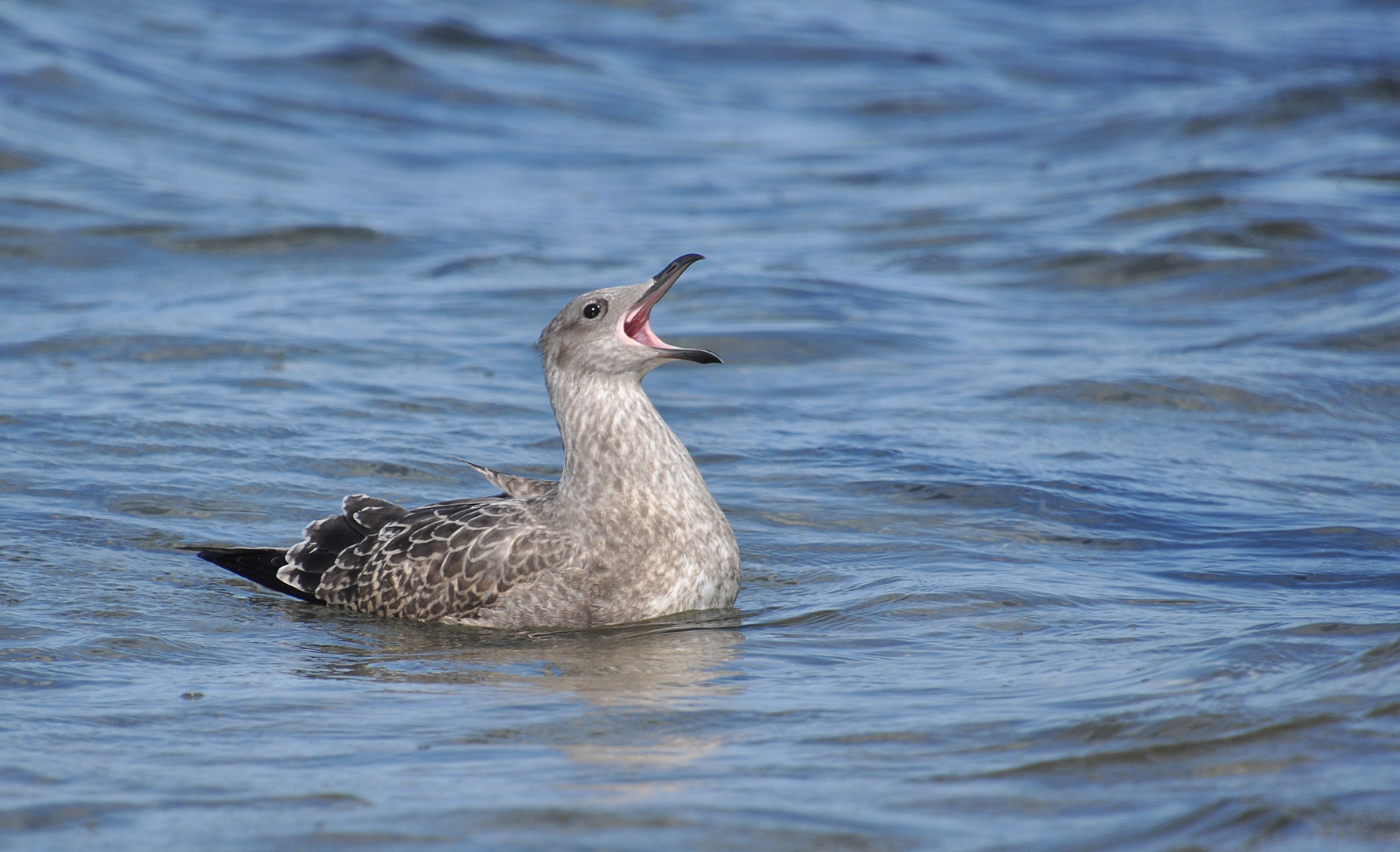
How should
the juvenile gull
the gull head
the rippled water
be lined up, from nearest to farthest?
the rippled water, the juvenile gull, the gull head

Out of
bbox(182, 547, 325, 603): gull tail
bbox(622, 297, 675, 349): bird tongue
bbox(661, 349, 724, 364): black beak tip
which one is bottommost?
bbox(182, 547, 325, 603): gull tail

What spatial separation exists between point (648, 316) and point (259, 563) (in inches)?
75.3

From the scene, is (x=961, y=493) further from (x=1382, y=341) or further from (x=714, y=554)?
(x=1382, y=341)

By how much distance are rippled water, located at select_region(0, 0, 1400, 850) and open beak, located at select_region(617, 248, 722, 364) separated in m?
1.06

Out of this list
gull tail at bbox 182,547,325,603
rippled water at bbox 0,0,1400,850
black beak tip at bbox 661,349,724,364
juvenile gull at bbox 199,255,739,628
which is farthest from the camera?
gull tail at bbox 182,547,325,603

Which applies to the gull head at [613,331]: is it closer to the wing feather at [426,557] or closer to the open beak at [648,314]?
the open beak at [648,314]

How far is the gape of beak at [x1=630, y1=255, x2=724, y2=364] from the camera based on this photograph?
6.31 m

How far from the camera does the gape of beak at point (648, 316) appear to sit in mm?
6312

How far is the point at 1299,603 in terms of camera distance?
20.3 feet

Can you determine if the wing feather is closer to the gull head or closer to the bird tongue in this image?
the gull head

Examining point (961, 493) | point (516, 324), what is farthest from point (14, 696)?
point (516, 324)

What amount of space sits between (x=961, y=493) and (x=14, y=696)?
4495 mm

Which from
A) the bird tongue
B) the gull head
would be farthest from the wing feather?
the bird tongue

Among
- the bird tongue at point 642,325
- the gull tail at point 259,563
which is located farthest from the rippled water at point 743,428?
the bird tongue at point 642,325
